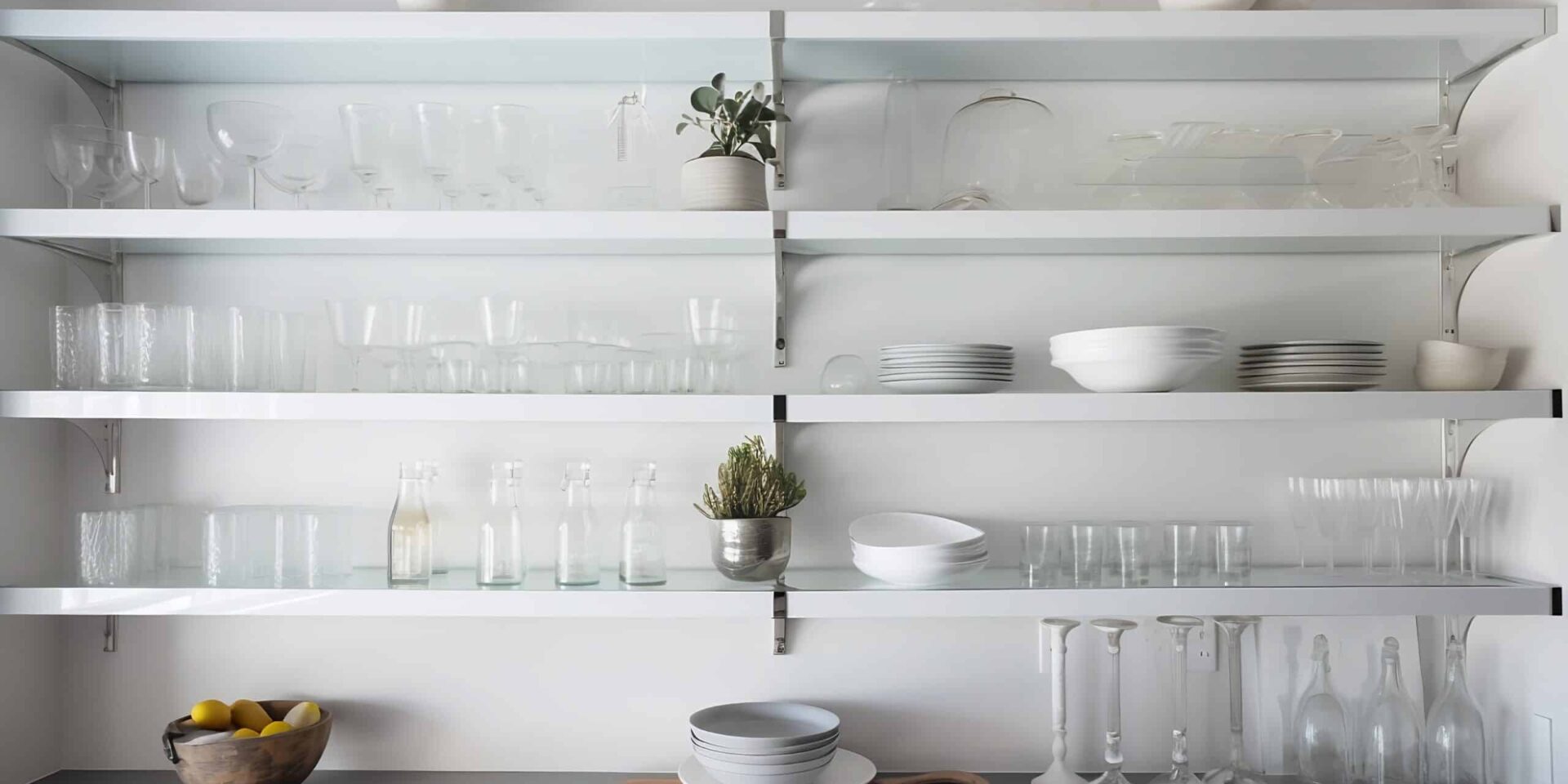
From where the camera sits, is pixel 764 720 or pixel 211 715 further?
pixel 764 720

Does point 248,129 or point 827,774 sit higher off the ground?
point 248,129

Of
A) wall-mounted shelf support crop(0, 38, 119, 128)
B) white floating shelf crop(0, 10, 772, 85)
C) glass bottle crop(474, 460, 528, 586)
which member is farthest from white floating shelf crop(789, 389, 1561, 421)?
wall-mounted shelf support crop(0, 38, 119, 128)

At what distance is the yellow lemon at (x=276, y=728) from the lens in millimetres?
1716

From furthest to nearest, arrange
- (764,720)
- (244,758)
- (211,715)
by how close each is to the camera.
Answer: (764,720) < (211,715) < (244,758)

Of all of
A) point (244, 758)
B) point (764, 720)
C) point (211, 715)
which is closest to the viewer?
point (244, 758)

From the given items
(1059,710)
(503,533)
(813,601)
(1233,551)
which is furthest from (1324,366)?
(503,533)

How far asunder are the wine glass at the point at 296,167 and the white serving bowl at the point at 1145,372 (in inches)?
55.4

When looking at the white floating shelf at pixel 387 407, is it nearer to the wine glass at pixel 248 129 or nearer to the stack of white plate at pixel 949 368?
the stack of white plate at pixel 949 368

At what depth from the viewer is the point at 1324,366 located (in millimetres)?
1725

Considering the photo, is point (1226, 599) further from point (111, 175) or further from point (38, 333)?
point (38, 333)

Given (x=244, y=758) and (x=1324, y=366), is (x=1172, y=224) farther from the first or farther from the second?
(x=244, y=758)

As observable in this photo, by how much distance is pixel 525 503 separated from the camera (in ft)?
6.44

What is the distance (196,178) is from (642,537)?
102 centimetres

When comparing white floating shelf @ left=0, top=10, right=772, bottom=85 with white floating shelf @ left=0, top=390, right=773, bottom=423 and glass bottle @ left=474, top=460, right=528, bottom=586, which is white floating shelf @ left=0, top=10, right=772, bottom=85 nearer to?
white floating shelf @ left=0, top=390, right=773, bottom=423
